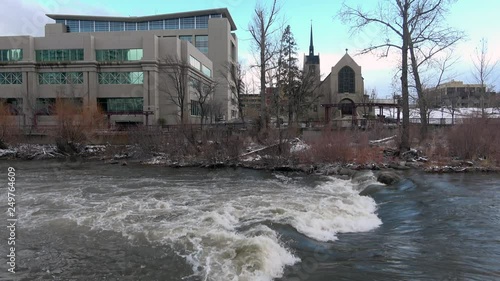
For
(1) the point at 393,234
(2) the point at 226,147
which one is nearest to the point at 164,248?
(1) the point at 393,234

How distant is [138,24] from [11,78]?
42.7m

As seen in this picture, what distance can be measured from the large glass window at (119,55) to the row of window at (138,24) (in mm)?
37324

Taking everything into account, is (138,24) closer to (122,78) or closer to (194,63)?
(194,63)

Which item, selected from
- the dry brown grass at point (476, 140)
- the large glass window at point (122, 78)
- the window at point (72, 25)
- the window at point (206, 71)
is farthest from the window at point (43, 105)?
the dry brown grass at point (476, 140)

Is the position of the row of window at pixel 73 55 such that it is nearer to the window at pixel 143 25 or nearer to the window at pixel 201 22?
the window at pixel 201 22

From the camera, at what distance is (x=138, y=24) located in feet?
335

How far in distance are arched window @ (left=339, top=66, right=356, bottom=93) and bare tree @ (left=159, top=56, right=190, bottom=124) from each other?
45305 mm

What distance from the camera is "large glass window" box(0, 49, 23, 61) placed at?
214ft

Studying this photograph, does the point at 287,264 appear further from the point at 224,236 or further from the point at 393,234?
the point at 393,234

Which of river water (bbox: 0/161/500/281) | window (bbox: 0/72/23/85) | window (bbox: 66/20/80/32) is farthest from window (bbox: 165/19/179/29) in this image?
river water (bbox: 0/161/500/281)

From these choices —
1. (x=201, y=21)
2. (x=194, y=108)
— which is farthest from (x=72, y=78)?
(x=201, y=21)

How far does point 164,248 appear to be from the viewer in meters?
8.93

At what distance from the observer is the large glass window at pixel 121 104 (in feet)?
212

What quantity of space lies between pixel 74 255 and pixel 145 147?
75.9 feet
